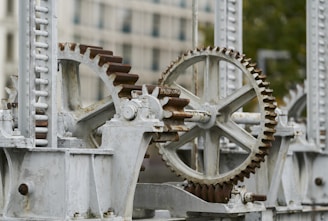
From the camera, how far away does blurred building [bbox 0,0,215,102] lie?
4008 inches

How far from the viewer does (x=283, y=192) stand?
2248cm

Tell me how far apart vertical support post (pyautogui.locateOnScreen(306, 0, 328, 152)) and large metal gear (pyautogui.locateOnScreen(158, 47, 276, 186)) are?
3.49m

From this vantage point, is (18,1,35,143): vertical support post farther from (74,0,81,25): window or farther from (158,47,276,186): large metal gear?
(74,0,81,25): window

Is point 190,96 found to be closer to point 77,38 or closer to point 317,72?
point 317,72

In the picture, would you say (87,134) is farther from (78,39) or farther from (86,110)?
(78,39)

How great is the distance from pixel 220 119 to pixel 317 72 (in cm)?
508

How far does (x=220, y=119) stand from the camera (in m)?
21.3

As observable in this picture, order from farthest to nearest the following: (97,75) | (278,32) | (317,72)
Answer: (278,32) < (317,72) < (97,75)

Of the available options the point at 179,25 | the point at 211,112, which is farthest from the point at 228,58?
the point at 179,25

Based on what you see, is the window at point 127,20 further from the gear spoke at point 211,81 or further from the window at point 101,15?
the gear spoke at point 211,81

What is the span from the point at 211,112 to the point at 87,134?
2.29 meters

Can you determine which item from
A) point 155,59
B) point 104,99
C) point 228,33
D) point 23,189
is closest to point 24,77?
point 23,189

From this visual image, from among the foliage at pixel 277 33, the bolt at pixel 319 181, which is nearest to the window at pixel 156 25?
the foliage at pixel 277 33

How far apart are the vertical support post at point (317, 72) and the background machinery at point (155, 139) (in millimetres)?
25
